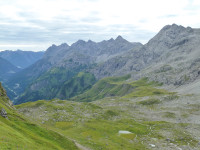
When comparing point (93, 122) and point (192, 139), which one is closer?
point (192, 139)

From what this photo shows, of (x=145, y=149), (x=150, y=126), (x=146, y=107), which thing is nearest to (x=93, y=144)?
(x=145, y=149)

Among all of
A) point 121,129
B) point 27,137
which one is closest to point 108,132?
point 121,129

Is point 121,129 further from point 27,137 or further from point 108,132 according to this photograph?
point 27,137

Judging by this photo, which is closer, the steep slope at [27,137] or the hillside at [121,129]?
the steep slope at [27,137]

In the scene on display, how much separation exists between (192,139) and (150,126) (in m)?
24.9

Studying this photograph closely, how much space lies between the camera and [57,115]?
107438 mm

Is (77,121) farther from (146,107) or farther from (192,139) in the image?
→ (146,107)

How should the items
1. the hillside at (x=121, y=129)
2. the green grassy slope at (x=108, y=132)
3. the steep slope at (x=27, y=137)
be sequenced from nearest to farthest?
the steep slope at (x=27, y=137) < the green grassy slope at (x=108, y=132) < the hillside at (x=121, y=129)

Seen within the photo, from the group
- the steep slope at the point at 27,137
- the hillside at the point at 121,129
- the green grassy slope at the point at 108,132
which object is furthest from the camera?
the hillside at the point at 121,129

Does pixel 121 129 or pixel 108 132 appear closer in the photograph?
pixel 108 132

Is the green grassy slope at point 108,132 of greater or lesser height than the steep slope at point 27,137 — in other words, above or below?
below

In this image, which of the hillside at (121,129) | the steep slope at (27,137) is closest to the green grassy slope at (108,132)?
the hillside at (121,129)

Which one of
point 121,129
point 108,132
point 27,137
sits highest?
point 27,137

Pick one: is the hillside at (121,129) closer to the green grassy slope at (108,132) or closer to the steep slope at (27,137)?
the green grassy slope at (108,132)
